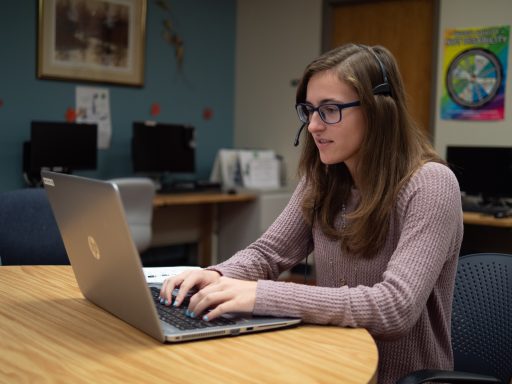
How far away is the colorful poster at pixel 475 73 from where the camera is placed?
4.30 m

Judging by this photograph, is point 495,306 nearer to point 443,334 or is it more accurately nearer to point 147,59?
point 443,334

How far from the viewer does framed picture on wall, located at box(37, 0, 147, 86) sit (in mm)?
4492

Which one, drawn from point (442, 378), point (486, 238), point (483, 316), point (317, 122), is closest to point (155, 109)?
point (486, 238)

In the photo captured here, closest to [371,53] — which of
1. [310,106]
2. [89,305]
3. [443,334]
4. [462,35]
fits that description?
[310,106]

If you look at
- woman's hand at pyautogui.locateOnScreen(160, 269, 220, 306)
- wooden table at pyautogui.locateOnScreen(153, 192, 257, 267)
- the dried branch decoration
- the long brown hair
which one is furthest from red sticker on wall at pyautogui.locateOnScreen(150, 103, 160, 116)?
woman's hand at pyautogui.locateOnScreen(160, 269, 220, 306)

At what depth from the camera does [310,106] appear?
1.42 meters

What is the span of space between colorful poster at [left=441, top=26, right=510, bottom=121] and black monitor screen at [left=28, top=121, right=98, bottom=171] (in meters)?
2.44

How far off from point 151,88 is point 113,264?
418 centimetres

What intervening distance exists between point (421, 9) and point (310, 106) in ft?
11.9

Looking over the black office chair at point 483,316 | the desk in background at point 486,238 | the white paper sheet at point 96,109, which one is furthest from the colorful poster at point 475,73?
the black office chair at point 483,316

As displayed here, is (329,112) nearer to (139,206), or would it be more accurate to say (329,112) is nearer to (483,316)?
(483,316)

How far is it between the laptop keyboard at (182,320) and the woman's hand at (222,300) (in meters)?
0.01

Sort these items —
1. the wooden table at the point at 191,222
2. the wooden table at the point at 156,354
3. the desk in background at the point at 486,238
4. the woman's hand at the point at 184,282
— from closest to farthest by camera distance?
the wooden table at the point at 156,354, the woman's hand at the point at 184,282, the desk in background at the point at 486,238, the wooden table at the point at 191,222

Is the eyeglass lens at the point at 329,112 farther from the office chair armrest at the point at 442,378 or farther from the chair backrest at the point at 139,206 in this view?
the chair backrest at the point at 139,206
